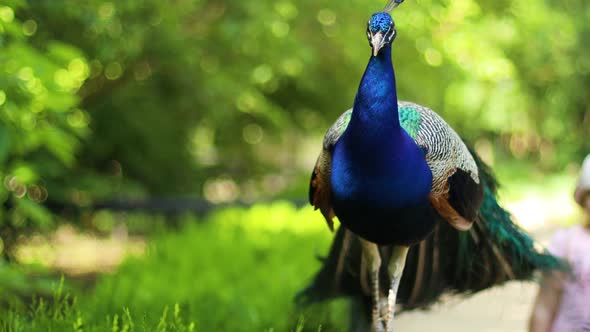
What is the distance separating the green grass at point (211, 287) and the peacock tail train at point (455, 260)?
0.90ft

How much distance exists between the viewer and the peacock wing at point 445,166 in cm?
296

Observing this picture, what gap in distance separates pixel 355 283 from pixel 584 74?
16591mm

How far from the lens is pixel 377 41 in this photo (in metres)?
2.71

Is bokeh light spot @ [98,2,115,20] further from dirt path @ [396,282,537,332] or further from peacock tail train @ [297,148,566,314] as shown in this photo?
dirt path @ [396,282,537,332]

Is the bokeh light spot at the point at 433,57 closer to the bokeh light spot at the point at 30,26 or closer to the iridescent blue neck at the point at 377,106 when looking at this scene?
the bokeh light spot at the point at 30,26

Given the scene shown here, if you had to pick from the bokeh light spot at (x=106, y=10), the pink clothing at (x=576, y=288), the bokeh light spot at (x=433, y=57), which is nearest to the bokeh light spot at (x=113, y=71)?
the bokeh light spot at (x=106, y=10)

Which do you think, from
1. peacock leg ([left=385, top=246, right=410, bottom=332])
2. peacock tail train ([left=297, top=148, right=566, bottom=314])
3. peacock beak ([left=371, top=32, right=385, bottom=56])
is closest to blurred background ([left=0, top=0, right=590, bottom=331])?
peacock tail train ([left=297, top=148, right=566, bottom=314])

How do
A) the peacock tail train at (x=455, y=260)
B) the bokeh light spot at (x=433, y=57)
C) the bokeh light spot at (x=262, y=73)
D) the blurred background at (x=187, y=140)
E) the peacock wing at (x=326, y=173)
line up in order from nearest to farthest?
the peacock wing at (x=326, y=173) → the peacock tail train at (x=455, y=260) → the blurred background at (x=187, y=140) → the bokeh light spot at (x=433, y=57) → the bokeh light spot at (x=262, y=73)

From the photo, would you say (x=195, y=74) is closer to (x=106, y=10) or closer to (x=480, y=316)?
(x=106, y=10)

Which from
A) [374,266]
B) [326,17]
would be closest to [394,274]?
[374,266]

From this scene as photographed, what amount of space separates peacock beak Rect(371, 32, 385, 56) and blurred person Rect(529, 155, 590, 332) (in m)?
1.07

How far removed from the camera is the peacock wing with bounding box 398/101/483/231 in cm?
296

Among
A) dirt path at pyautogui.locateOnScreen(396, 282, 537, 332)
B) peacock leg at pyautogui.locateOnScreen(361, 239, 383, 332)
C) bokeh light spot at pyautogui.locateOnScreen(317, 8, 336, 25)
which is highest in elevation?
bokeh light spot at pyautogui.locateOnScreen(317, 8, 336, 25)

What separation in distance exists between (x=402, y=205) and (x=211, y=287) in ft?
7.48
